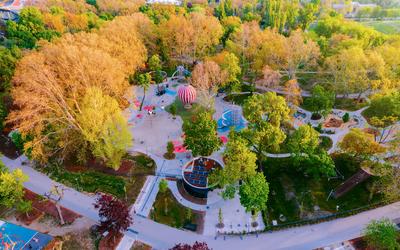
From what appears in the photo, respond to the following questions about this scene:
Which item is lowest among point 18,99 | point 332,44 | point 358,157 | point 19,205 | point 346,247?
point 346,247

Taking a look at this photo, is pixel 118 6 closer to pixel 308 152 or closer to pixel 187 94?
pixel 187 94

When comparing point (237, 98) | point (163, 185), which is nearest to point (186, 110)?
point (237, 98)

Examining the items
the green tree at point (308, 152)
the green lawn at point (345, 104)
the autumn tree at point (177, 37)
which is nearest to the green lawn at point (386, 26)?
the green lawn at point (345, 104)

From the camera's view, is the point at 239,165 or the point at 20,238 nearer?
the point at 20,238

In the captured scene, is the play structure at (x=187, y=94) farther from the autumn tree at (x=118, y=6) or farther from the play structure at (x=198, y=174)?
the autumn tree at (x=118, y=6)

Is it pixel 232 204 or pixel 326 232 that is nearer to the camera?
pixel 326 232

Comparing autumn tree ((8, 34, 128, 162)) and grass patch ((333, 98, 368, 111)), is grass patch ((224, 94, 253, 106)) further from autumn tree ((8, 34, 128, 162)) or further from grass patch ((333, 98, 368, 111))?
autumn tree ((8, 34, 128, 162))

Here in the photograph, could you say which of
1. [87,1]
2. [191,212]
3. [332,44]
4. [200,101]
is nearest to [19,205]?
[191,212]

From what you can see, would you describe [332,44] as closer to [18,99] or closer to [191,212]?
[191,212]

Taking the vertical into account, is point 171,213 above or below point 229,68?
below
